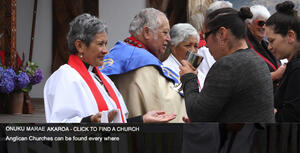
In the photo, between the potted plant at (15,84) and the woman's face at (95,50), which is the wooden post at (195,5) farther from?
the woman's face at (95,50)

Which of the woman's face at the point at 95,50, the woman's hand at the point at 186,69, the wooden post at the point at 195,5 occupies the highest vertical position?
the wooden post at the point at 195,5

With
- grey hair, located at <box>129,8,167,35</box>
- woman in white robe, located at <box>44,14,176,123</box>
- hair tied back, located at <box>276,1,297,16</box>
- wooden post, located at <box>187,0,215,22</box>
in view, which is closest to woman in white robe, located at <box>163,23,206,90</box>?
grey hair, located at <box>129,8,167,35</box>

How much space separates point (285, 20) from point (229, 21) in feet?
1.67

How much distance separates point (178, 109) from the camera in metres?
3.37

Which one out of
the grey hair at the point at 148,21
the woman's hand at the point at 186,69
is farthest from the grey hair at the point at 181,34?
the woman's hand at the point at 186,69

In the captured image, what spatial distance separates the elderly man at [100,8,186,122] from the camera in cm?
320

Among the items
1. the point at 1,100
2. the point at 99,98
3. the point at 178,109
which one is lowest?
the point at 1,100

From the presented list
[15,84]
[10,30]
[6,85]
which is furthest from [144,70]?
[10,30]

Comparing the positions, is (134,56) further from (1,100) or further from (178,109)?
(1,100)

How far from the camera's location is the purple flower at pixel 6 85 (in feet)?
19.4

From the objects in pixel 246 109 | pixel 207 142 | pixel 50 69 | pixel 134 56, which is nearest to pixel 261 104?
pixel 246 109

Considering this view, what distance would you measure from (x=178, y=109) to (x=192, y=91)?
1.22 metres

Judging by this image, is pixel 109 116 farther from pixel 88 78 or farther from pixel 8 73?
pixel 8 73

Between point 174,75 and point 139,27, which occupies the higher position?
point 139,27
